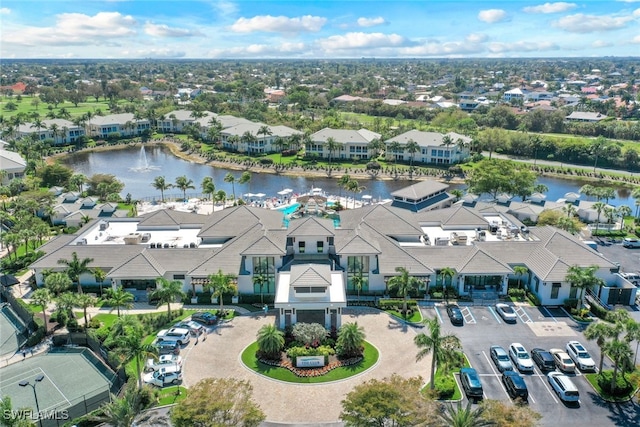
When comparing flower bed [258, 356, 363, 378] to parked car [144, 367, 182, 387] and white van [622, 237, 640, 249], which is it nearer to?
parked car [144, 367, 182, 387]

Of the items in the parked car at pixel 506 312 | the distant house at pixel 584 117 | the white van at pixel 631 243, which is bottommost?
the parked car at pixel 506 312

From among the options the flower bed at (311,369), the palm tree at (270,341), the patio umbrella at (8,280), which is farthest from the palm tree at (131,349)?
the patio umbrella at (8,280)

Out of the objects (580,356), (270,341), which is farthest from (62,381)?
(580,356)

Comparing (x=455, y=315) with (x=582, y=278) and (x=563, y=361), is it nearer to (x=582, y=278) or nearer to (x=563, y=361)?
(x=563, y=361)

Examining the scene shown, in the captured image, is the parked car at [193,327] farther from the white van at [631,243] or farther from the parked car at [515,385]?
the white van at [631,243]

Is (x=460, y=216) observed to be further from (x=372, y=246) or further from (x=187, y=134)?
(x=187, y=134)

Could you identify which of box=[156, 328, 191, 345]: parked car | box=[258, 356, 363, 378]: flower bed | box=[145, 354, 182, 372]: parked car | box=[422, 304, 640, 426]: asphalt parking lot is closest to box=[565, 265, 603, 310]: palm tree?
box=[422, 304, 640, 426]: asphalt parking lot

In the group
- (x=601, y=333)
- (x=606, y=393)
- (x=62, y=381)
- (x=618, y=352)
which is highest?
(x=601, y=333)
